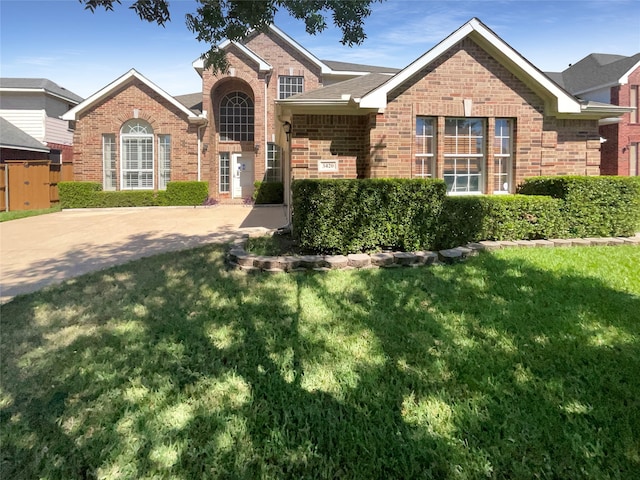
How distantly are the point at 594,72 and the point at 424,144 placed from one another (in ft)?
70.9

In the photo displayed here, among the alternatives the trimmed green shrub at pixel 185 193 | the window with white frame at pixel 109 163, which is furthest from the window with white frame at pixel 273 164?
the window with white frame at pixel 109 163

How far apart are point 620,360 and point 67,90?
123ft

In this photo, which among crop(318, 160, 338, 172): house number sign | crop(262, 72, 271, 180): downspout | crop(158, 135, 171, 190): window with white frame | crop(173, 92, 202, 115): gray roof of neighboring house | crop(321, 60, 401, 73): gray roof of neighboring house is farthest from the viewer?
crop(321, 60, 401, 73): gray roof of neighboring house

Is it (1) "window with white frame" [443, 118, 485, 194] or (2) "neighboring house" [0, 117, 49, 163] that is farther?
(2) "neighboring house" [0, 117, 49, 163]

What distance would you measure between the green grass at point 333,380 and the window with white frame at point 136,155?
51.1ft

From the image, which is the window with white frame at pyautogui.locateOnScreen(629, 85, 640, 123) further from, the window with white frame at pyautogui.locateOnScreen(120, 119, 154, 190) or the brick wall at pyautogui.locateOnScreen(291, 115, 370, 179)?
the window with white frame at pyautogui.locateOnScreen(120, 119, 154, 190)

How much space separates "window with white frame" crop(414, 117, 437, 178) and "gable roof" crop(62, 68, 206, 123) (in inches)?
509

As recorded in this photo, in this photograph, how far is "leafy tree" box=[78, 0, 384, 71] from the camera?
5.24m


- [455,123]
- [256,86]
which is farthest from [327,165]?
[256,86]

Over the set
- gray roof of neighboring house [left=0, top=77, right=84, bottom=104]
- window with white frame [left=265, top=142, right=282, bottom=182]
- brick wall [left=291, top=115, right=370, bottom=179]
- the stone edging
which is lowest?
the stone edging

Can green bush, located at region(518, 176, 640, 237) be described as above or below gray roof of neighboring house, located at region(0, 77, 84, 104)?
below

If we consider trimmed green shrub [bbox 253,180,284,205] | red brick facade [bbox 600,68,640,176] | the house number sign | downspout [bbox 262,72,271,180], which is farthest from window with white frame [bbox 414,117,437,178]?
red brick facade [bbox 600,68,640,176]

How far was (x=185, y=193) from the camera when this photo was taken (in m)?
18.5

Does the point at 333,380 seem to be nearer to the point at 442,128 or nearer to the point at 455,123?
the point at 442,128
